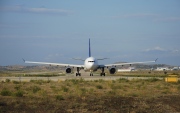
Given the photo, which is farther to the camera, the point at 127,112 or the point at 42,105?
the point at 42,105

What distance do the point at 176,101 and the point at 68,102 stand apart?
7.10m

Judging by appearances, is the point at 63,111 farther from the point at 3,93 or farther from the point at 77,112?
the point at 3,93

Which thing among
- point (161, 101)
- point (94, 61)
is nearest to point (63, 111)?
point (161, 101)

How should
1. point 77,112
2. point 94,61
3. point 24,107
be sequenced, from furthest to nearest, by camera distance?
point 94,61, point 24,107, point 77,112

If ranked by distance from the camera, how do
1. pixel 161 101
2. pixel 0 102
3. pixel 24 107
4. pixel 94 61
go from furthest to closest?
pixel 94 61
pixel 161 101
pixel 0 102
pixel 24 107

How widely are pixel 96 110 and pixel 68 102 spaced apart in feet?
10.2

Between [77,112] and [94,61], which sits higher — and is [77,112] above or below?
below

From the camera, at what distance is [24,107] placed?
19.1 metres

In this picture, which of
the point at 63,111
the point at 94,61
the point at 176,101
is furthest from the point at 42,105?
the point at 94,61

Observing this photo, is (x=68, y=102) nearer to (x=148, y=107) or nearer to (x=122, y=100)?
(x=122, y=100)

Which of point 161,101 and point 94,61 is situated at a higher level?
point 94,61

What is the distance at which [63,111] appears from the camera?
18094 millimetres

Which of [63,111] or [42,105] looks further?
[42,105]

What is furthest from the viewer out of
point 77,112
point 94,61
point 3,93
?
point 94,61
